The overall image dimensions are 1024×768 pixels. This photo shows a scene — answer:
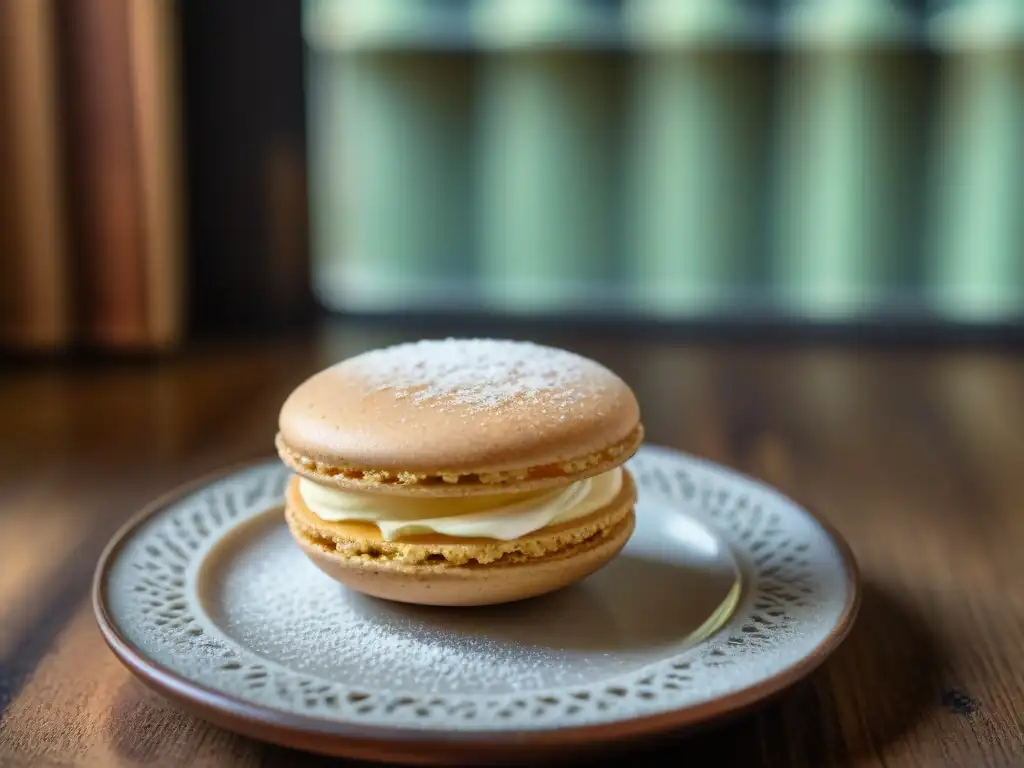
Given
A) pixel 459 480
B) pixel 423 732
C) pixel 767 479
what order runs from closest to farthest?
pixel 423 732
pixel 459 480
pixel 767 479

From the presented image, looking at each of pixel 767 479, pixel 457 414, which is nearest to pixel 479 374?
pixel 457 414

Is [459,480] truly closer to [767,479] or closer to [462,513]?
[462,513]

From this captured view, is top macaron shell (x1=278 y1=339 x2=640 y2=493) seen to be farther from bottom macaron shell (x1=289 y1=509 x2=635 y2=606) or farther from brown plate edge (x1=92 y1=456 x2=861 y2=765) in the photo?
brown plate edge (x1=92 y1=456 x2=861 y2=765)

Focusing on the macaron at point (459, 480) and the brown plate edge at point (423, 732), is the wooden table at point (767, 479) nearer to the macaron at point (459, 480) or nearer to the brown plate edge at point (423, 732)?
the brown plate edge at point (423, 732)

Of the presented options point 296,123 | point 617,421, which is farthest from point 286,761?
point 296,123

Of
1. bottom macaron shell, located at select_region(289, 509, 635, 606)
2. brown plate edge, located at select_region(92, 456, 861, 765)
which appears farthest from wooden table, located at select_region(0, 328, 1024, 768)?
bottom macaron shell, located at select_region(289, 509, 635, 606)

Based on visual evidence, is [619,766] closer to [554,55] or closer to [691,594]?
[691,594]
